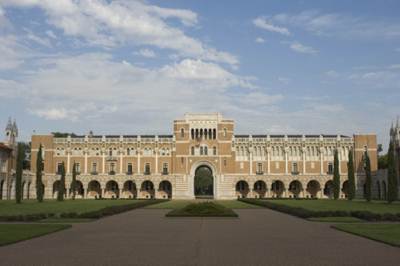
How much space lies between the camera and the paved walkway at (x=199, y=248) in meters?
15.7

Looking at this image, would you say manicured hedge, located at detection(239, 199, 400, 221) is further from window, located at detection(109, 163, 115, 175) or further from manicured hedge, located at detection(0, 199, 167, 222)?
window, located at detection(109, 163, 115, 175)

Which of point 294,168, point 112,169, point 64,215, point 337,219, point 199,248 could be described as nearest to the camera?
point 199,248

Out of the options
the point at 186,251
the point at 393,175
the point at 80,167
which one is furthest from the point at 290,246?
the point at 80,167

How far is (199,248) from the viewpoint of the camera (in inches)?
734

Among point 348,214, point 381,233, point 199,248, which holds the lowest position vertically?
point 199,248

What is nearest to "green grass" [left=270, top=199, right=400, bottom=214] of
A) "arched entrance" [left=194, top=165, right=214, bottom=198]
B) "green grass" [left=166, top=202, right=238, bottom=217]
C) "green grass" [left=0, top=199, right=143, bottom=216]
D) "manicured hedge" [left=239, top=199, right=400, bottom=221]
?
"manicured hedge" [left=239, top=199, right=400, bottom=221]

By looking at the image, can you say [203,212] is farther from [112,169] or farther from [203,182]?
[203,182]

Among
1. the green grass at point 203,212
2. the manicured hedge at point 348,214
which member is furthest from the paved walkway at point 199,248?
the green grass at point 203,212

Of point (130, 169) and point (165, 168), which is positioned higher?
point (165, 168)

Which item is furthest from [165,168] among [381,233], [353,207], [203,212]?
[381,233]

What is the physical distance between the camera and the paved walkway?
51.5 ft

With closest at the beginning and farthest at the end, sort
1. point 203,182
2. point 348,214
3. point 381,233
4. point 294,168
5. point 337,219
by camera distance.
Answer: point 381,233 < point 337,219 < point 348,214 < point 294,168 < point 203,182

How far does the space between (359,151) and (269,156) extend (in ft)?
53.5

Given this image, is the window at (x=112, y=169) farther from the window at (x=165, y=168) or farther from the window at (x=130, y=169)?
the window at (x=165, y=168)
